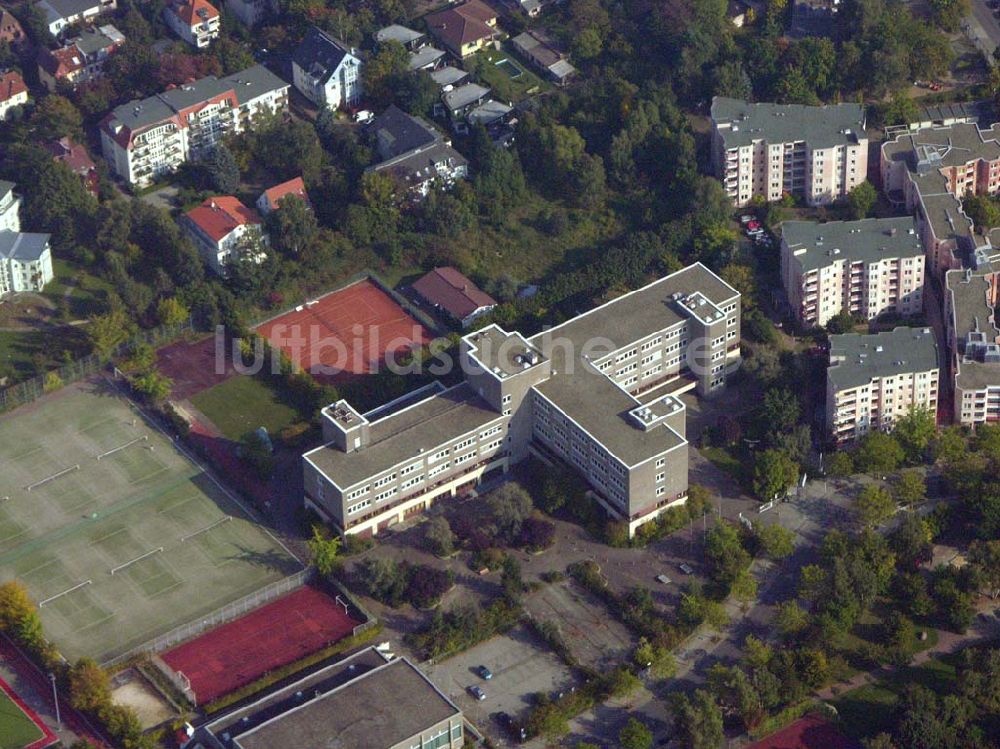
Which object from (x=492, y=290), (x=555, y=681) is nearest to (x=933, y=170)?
(x=492, y=290)

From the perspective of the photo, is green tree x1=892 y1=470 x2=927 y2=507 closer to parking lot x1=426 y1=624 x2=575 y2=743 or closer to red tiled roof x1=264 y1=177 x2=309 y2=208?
parking lot x1=426 y1=624 x2=575 y2=743

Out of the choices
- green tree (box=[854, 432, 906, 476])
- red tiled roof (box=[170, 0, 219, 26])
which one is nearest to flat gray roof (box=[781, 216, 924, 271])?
green tree (box=[854, 432, 906, 476])

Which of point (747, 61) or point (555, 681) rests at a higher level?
point (747, 61)

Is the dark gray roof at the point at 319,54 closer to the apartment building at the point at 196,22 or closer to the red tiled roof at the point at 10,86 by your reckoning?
the apartment building at the point at 196,22

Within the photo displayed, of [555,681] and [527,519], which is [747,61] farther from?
[555,681]

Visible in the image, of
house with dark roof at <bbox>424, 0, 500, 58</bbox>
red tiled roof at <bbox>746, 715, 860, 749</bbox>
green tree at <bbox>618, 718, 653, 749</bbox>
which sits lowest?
red tiled roof at <bbox>746, 715, 860, 749</bbox>
